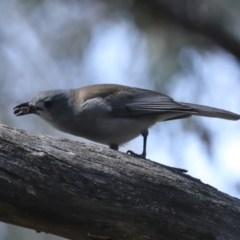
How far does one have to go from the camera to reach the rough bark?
2.23 metres

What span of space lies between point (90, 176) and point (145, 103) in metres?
1.43

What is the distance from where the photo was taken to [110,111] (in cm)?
360

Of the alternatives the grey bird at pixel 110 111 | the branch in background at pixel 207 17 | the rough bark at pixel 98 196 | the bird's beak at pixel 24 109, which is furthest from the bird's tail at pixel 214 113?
the rough bark at pixel 98 196

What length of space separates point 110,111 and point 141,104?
24 centimetres

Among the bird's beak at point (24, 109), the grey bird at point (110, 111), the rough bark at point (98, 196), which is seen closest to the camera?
the rough bark at point (98, 196)

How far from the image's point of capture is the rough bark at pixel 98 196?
2.23m

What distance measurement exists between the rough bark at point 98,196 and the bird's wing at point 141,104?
1.05m

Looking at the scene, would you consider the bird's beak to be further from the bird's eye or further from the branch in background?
the branch in background

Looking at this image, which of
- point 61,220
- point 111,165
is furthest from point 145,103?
point 61,220

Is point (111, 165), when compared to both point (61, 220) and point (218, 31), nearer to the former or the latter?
point (61, 220)

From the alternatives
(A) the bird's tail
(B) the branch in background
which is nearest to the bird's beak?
(A) the bird's tail

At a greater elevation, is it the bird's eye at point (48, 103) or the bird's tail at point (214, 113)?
the bird's tail at point (214, 113)

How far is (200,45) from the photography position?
13.7 feet

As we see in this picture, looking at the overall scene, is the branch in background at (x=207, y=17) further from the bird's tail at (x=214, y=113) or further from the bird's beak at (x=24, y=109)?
the bird's beak at (x=24, y=109)
